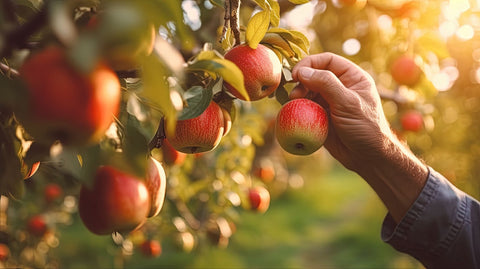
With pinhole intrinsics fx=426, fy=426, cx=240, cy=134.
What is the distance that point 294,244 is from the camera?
662 cm

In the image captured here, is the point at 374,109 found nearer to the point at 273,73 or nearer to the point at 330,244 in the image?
the point at 273,73

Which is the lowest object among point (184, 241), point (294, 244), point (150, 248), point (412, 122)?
point (294, 244)

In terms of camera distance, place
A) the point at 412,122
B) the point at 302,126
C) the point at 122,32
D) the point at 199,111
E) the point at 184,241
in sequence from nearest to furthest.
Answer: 1. the point at 122,32
2. the point at 199,111
3. the point at 302,126
4. the point at 184,241
5. the point at 412,122

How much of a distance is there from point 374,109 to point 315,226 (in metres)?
7.00

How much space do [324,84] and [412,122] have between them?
1.66 metres

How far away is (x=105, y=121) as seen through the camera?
54cm

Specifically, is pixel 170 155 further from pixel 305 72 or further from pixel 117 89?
pixel 117 89

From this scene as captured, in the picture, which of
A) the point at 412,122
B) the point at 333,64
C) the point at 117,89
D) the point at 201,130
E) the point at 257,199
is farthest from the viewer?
the point at 412,122

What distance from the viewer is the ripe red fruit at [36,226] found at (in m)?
2.69

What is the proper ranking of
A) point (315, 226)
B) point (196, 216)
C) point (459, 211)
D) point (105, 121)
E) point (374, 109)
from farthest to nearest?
point (315, 226), point (196, 216), point (459, 211), point (374, 109), point (105, 121)

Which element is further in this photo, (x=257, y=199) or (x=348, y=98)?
(x=257, y=199)

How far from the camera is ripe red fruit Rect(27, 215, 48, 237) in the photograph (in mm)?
2691

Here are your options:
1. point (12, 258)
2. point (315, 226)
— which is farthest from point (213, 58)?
point (315, 226)

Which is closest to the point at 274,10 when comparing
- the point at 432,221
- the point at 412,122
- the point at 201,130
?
the point at 201,130
